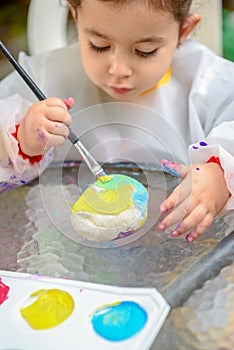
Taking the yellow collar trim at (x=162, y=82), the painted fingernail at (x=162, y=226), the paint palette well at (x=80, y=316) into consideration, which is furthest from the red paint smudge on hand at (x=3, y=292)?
the yellow collar trim at (x=162, y=82)

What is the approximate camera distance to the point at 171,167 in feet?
1.88

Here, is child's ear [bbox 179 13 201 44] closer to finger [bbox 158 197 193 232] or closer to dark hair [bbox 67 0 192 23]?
dark hair [bbox 67 0 192 23]

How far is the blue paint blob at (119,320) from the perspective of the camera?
406mm

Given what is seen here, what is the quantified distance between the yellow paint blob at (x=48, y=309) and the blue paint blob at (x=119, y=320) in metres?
0.03

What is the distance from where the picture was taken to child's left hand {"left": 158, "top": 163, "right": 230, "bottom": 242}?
1.76ft

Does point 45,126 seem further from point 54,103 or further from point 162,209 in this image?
Result: point 162,209

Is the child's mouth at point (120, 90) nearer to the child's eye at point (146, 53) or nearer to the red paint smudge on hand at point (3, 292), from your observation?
the child's eye at point (146, 53)

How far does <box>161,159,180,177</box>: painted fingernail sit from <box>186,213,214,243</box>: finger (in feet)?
0.20

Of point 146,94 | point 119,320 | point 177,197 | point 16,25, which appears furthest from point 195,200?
point 16,25

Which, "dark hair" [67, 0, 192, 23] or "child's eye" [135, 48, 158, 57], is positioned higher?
"dark hair" [67, 0, 192, 23]

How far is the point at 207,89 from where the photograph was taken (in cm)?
79

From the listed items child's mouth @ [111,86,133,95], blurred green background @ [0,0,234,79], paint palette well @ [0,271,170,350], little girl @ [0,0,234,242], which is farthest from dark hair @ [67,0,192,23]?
blurred green background @ [0,0,234,79]

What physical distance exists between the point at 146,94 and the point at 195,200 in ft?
1.00

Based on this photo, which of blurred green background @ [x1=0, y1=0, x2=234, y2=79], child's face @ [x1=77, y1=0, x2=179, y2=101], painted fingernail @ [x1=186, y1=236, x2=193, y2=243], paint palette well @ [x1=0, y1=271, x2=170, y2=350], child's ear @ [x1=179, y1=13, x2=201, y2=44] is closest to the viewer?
paint palette well @ [x1=0, y1=271, x2=170, y2=350]
